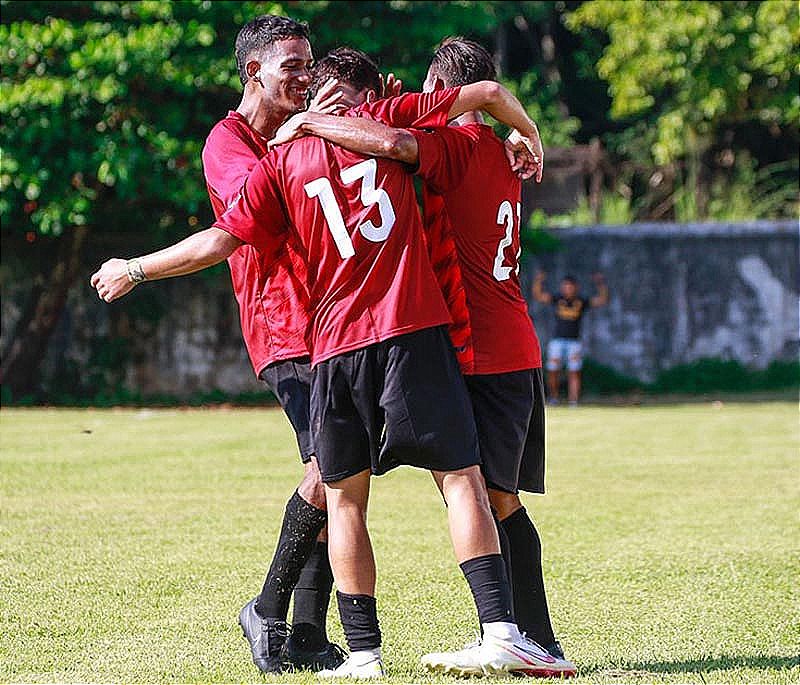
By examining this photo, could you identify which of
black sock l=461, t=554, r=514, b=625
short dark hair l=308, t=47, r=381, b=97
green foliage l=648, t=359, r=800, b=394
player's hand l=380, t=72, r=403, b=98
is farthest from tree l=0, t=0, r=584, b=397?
black sock l=461, t=554, r=514, b=625

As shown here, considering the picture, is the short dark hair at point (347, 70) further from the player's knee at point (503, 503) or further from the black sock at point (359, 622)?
the black sock at point (359, 622)

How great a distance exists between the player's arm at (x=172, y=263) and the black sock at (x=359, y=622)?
4.16 ft

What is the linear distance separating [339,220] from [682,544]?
4.06 metres

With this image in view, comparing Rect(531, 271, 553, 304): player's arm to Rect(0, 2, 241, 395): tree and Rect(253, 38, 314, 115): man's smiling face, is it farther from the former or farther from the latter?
Rect(253, 38, 314, 115): man's smiling face

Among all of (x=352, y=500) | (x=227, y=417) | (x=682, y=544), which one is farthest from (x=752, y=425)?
(x=352, y=500)

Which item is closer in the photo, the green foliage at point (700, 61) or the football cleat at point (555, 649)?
the football cleat at point (555, 649)

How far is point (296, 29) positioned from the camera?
222 inches

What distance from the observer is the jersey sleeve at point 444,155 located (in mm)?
4992

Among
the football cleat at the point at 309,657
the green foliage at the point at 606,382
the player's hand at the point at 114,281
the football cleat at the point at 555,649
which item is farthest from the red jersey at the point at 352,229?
the green foliage at the point at 606,382

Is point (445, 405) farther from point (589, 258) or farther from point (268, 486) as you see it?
point (589, 258)

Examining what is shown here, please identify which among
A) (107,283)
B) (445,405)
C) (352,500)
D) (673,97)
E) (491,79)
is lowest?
(352,500)

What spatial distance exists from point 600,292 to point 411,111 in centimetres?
1659

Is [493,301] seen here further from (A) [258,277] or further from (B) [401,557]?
(B) [401,557]

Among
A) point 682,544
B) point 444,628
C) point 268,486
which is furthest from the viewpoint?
point 268,486
